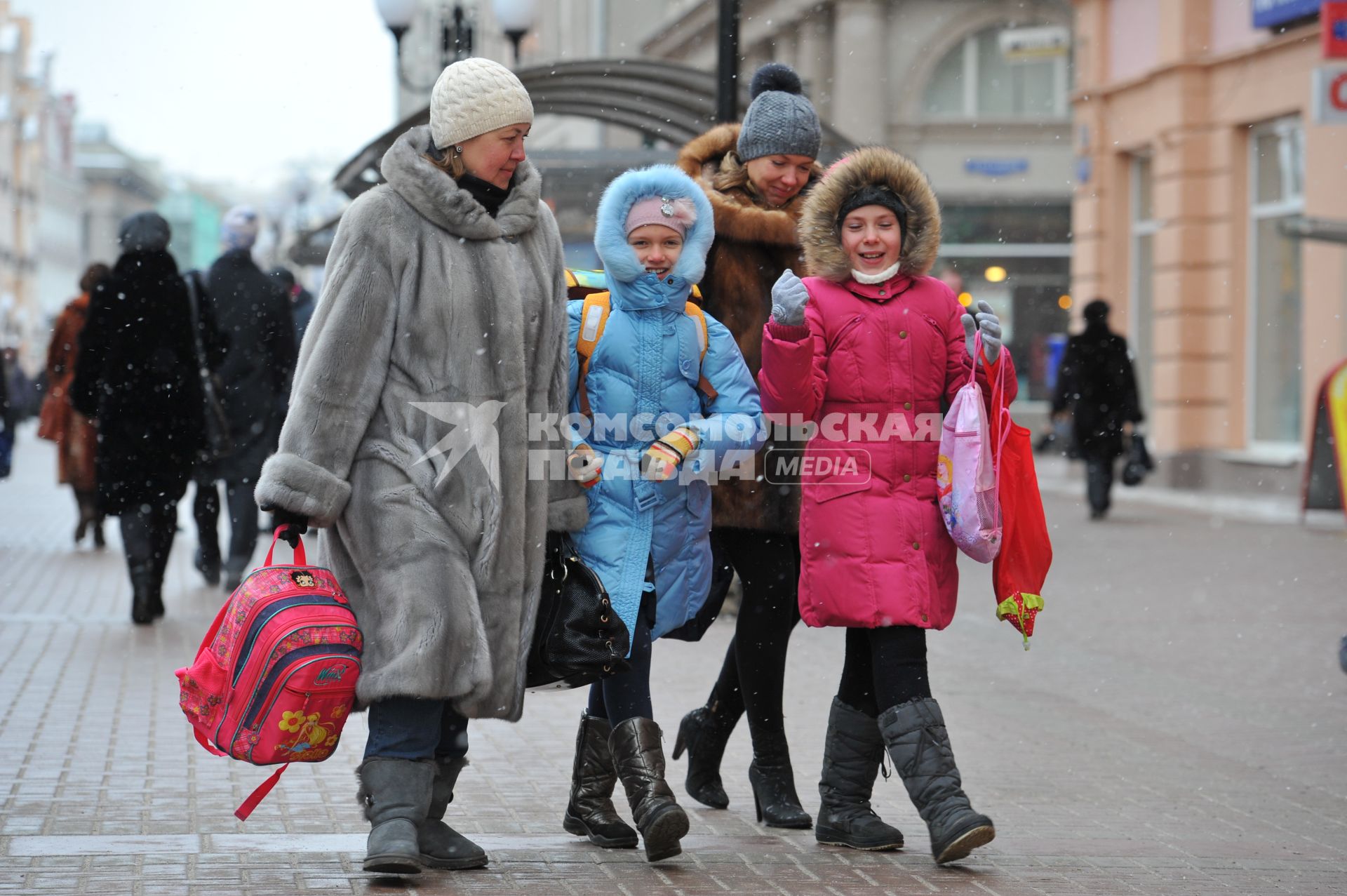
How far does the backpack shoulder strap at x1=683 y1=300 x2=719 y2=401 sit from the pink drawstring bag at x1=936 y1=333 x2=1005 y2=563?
0.63 metres

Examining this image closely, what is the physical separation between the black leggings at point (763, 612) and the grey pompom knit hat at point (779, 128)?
109 centimetres

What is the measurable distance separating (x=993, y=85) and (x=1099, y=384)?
1620 cm

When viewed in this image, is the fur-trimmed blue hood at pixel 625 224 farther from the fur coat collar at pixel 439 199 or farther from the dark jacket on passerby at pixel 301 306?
the dark jacket on passerby at pixel 301 306

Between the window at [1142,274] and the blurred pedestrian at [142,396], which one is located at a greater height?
the window at [1142,274]

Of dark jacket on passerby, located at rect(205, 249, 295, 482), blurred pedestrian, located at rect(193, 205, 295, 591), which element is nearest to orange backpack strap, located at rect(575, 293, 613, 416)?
blurred pedestrian, located at rect(193, 205, 295, 591)

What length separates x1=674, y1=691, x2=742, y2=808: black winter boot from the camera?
580 cm

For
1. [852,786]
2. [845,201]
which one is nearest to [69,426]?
[845,201]

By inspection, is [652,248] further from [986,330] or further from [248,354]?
[248,354]

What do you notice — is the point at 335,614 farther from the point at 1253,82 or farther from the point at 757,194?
the point at 1253,82

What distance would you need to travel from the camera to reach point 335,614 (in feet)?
15.2

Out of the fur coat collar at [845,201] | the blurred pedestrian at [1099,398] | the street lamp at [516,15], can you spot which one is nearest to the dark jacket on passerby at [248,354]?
the street lamp at [516,15]

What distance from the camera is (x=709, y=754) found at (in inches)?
230

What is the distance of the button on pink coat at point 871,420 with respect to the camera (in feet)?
16.9

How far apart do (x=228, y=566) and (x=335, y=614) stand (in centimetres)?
695
